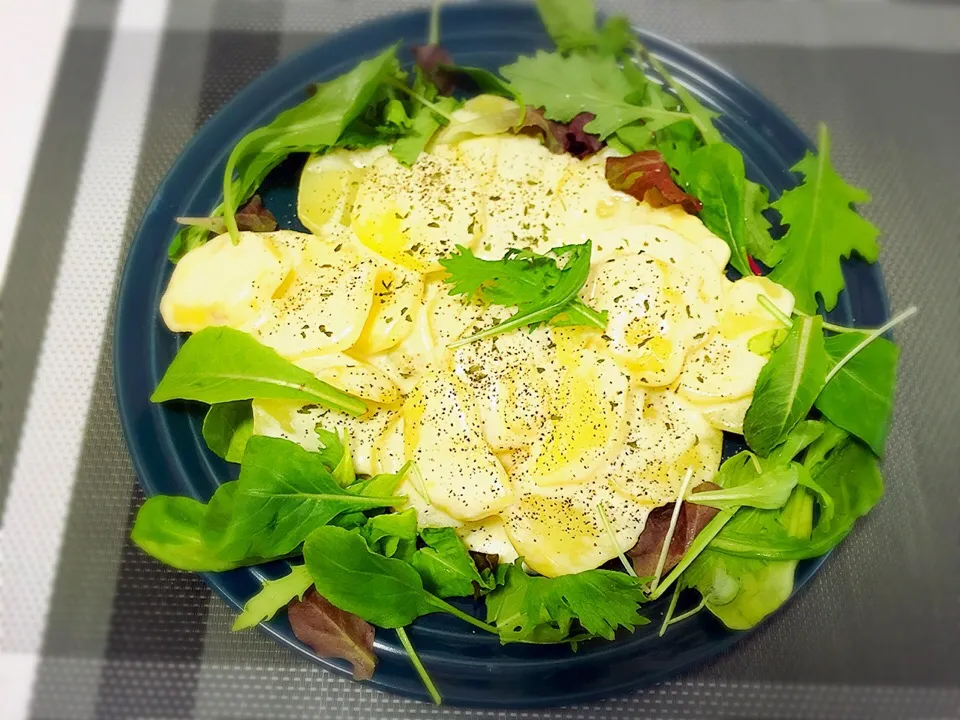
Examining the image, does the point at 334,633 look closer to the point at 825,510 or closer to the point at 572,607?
the point at 572,607

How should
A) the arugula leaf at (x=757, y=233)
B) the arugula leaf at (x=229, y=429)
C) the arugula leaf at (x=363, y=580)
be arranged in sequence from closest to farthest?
the arugula leaf at (x=363, y=580) → the arugula leaf at (x=229, y=429) → the arugula leaf at (x=757, y=233)

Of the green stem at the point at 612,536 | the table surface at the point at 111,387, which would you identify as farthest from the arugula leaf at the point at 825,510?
the table surface at the point at 111,387

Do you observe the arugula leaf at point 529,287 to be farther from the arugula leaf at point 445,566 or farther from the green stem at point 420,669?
the green stem at point 420,669

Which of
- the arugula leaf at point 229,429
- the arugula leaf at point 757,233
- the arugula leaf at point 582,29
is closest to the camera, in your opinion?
the arugula leaf at point 229,429

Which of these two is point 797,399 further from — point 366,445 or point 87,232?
point 87,232

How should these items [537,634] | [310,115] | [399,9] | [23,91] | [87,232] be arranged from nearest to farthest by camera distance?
[537,634] < [310,115] < [87,232] < [23,91] < [399,9]

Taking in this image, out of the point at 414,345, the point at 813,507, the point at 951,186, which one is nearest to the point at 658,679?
the point at 813,507
